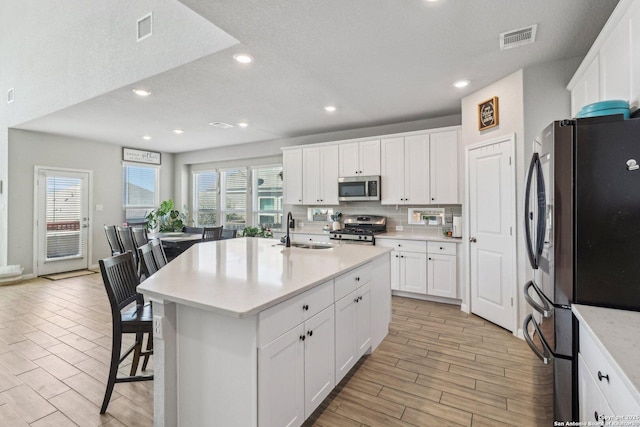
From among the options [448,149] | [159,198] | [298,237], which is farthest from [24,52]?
[448,149]

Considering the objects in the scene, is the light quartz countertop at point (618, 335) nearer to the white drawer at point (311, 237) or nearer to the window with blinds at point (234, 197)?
the white drawer at point (311, 237)

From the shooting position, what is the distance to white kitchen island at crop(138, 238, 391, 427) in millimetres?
1406

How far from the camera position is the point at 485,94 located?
138 inches

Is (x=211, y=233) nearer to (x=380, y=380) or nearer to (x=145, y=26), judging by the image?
(x=145, y=26)

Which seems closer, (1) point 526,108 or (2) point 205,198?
(1) point 526,108

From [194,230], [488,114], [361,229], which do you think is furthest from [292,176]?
[488,114]

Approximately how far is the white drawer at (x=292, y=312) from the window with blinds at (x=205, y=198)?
246 inches

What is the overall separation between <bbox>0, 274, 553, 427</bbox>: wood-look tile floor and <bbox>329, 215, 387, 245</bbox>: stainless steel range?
1417 millimetres

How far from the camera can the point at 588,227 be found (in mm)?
1441

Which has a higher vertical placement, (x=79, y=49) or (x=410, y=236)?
(x=79, y=49)

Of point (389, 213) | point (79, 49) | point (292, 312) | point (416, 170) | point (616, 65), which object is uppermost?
point (79, 49)

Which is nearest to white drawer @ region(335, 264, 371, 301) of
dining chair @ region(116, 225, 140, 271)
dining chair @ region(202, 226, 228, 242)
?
dining chair @ region(116, 225, 140, 271)

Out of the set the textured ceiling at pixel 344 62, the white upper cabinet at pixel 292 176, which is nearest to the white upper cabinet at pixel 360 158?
the textured ceiling at pixel 344 62

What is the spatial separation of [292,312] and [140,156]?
7169 mm
